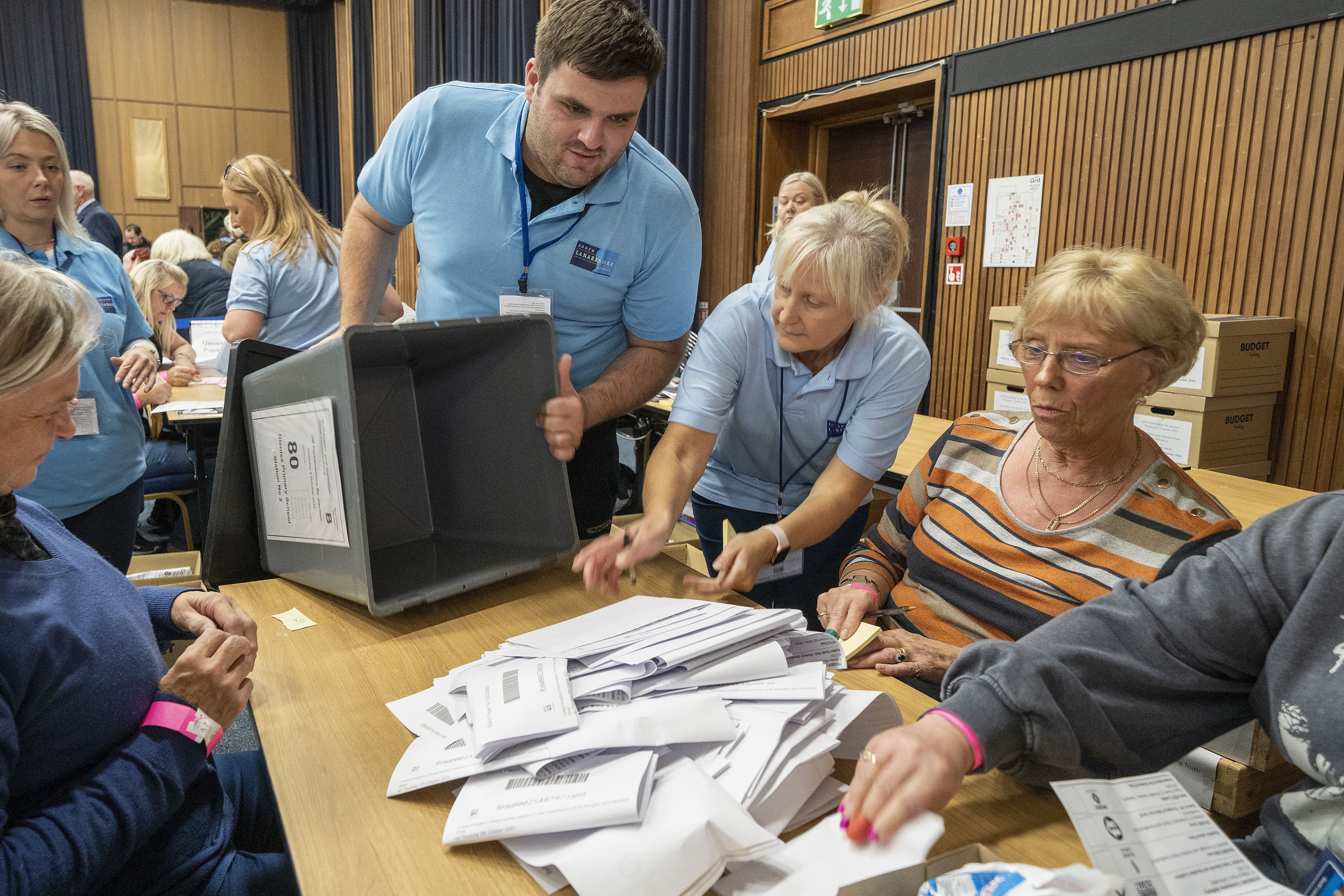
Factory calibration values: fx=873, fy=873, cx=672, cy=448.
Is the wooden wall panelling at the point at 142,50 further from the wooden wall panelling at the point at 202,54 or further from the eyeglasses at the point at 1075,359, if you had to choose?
the eyeglasses at the point at 1075,359

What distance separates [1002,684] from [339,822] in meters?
0.66

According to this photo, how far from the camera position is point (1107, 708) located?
3.01ft

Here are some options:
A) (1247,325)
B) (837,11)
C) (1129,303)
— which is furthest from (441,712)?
(837,11)

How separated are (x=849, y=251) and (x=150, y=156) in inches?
389

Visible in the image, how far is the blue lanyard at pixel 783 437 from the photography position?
180 centimetres

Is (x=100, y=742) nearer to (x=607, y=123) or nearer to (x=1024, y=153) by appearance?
(x=607, y=123)

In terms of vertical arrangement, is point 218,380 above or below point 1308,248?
below

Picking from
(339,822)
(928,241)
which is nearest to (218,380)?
(928,241)

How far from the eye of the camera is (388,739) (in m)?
0.99

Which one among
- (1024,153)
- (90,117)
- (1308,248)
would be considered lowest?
(1308,248)

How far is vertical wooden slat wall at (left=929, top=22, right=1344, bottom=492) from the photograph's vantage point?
2986 mm

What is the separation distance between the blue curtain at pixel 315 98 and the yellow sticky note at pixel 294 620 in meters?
9.21

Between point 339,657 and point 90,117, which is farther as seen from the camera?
point 90,117

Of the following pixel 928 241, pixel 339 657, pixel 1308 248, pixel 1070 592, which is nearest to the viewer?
pixel 339 657
